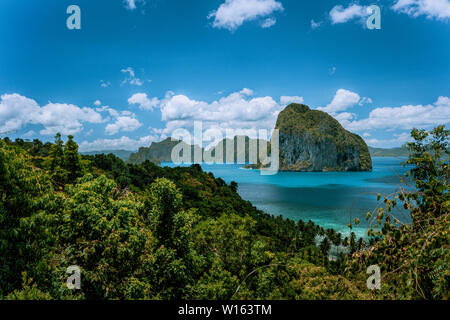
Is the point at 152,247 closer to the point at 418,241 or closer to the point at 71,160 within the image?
the point at 418,241

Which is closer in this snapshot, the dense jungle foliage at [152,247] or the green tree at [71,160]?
the dense jungle foliage at [152,247]

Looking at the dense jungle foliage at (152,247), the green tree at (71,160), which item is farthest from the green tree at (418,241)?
the green tree at (71,160)

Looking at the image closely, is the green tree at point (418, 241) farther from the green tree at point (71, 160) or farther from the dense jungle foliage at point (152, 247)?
the green tree at point (71, 160)

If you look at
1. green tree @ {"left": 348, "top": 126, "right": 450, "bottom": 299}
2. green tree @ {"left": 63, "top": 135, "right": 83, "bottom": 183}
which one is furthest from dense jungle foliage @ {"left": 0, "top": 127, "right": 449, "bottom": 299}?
green tree @ {"left": 63, "top": 135, "right": 83, "bottom": 183}

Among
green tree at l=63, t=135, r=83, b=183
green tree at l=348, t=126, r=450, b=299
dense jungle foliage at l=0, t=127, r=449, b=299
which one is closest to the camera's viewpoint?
green tree at l=348, t=126, r=450, b=299

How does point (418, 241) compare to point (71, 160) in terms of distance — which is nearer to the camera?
point (418, 241)

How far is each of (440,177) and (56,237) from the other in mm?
9678

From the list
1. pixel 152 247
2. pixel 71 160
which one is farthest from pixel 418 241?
pixel 71 160

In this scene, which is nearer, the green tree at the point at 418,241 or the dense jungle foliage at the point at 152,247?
the green tree at the point at 418,241

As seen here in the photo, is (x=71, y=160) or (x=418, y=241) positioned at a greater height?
(x=71, y=160)

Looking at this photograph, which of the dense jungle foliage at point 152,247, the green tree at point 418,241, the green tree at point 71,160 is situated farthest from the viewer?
the green tree at point 71,160

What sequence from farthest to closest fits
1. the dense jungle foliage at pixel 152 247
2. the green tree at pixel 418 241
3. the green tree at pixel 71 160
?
the green tree at pixel 71 160
the dense jungle foliage at pixel 152 247
the green tree at pixel 418 241

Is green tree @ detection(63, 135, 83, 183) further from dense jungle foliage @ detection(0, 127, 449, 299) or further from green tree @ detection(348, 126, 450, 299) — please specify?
green tree @ detection(348, 126, 450, 299)
